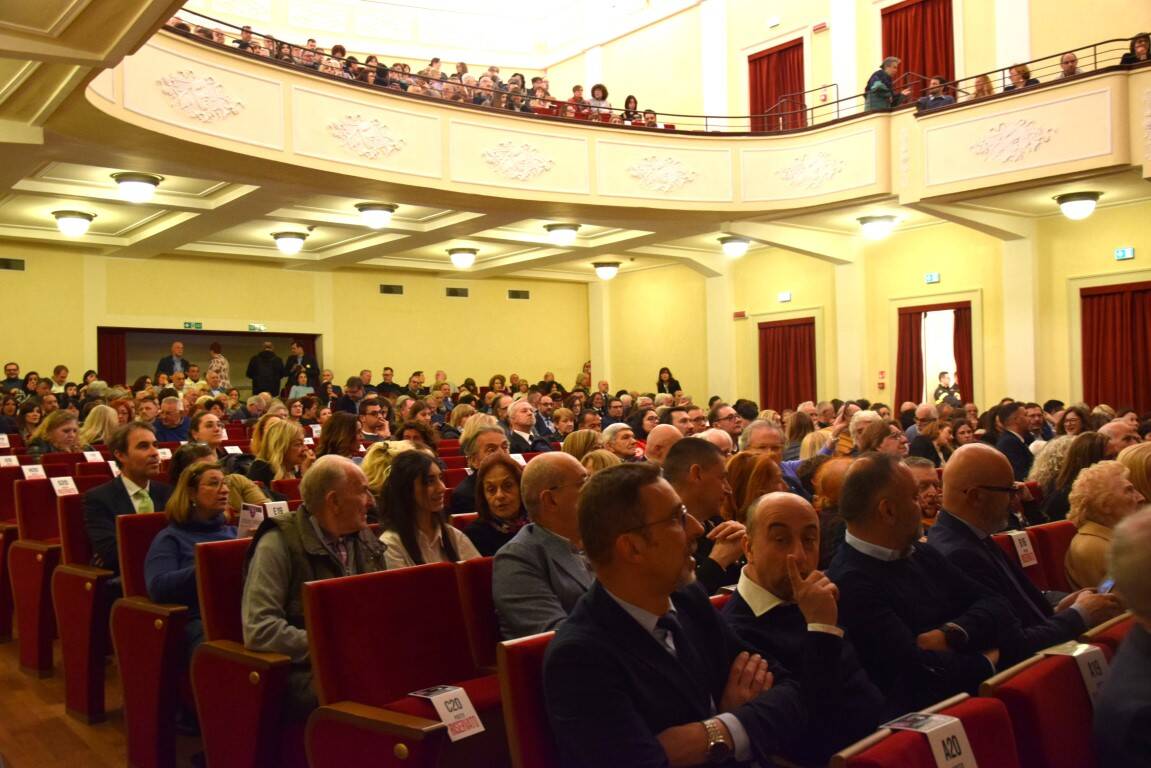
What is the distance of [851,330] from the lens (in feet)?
40.6

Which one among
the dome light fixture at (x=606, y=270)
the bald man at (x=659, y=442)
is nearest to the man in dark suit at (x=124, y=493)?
the bald man at (x=659, y=442)

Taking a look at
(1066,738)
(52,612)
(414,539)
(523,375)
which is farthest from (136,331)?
(1066,738)

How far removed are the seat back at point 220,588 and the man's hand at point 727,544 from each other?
1.35 m

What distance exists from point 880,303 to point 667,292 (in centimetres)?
393

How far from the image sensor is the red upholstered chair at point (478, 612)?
2570 millimetres

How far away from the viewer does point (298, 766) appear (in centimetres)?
258

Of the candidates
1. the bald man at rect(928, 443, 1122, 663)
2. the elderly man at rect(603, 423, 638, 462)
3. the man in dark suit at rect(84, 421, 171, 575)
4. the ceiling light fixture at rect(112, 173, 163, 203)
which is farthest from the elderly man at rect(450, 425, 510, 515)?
the ceiling light fixture at rect(112, 173, 163, 203)

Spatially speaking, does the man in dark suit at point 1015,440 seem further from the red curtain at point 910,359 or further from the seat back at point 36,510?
the seat back at point 36,510

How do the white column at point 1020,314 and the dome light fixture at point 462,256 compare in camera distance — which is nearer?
the white column at point 1020,314

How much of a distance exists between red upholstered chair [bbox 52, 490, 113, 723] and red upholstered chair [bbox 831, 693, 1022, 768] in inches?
117

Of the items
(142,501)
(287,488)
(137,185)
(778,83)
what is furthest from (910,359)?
(142,501)

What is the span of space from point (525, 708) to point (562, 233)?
10.1 metres

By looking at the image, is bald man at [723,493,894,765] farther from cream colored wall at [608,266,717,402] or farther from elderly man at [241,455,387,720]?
cream colored wall at [608,266,717,402]

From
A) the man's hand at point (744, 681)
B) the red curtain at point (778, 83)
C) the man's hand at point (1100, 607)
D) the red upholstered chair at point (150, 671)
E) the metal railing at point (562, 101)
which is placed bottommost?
the red upholstered chair at point (150, 671)
